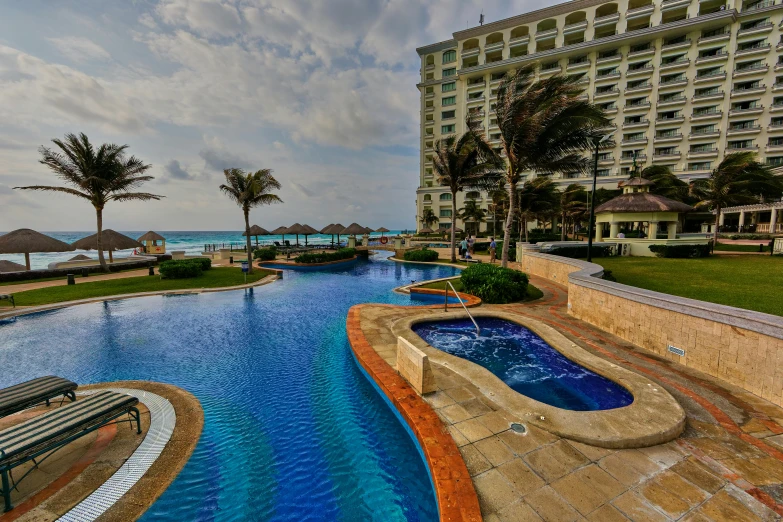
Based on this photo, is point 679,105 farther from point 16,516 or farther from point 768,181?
point 16,516

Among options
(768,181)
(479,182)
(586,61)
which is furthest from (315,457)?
(586,61)

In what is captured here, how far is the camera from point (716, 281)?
1039 centimetres

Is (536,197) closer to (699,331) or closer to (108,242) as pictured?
(699,331)

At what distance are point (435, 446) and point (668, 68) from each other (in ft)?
209

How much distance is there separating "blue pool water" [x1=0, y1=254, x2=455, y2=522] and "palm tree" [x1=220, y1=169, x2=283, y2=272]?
8062mm

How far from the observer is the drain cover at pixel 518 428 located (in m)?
4.12

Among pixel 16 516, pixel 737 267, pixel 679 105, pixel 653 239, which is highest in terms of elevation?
pixel 679 105

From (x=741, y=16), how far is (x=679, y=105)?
1241 centimetres

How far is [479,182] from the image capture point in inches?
890

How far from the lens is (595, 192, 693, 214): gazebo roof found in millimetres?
18048

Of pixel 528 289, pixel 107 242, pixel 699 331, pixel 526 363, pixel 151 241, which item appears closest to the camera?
pixel 699 331

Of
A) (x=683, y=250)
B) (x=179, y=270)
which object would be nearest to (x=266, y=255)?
(x=179, y=270)

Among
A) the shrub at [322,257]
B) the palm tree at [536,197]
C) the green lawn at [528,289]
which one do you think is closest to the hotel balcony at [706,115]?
the palm tree at [536,197]

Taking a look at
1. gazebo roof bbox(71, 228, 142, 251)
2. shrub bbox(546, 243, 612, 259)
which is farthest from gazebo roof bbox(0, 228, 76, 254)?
shrub bbox(546, 243, 612, 259)
